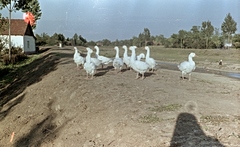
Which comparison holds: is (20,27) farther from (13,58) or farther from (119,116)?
(119,116)

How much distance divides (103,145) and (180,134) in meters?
2.10

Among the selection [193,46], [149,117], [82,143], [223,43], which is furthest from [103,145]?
[223,43]

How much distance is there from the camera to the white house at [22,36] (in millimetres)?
49344

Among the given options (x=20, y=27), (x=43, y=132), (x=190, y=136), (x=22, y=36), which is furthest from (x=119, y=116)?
(x=20, y=27)

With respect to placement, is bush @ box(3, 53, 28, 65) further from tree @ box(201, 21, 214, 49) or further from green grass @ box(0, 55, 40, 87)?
tree @ box(201, 21, 214, 49)

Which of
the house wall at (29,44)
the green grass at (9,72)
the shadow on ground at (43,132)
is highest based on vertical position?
the house wall at (29,44)

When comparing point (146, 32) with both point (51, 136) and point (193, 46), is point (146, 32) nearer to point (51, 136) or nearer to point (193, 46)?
point (193, 46)

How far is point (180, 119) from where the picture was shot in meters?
8.73

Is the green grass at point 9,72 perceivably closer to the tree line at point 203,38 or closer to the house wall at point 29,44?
the house wall at point 29,44

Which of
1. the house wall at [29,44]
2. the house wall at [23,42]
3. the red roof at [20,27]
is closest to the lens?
the house wall at [23,42]

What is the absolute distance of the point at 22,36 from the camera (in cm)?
4919

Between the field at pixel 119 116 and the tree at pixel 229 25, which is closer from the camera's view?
the field at pixel 119 116

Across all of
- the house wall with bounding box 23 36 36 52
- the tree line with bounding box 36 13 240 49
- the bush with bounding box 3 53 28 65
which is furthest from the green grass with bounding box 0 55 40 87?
the tree line with bounding box 36 13 240 49

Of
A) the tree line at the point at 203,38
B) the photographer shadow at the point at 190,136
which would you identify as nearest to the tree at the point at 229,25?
the tree line at the point at 203,38
